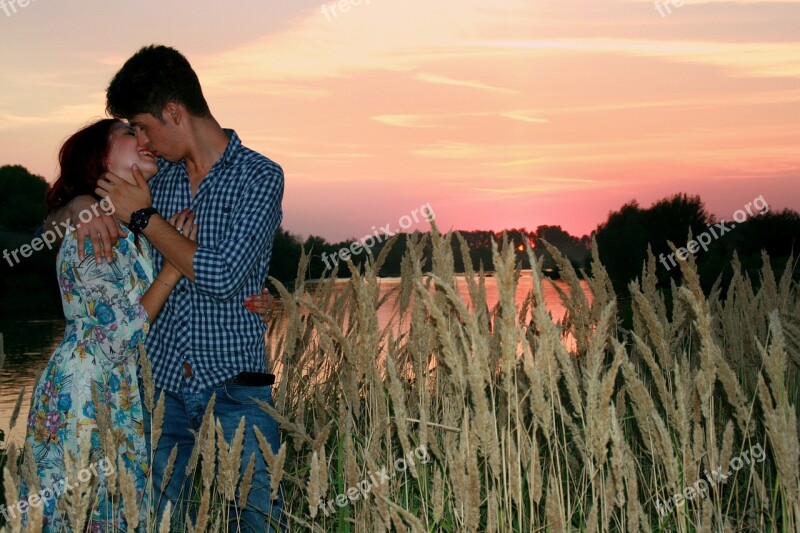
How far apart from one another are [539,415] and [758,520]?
147cm

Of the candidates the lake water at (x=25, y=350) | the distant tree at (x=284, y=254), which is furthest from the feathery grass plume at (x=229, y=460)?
the distant tree at (x=284, y=254)

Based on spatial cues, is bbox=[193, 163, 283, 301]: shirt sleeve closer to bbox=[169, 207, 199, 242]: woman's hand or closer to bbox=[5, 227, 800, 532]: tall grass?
bbox=[169, 207, 199, 242]: woman's hand

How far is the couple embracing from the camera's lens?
8.93ft

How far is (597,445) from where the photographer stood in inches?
74.9

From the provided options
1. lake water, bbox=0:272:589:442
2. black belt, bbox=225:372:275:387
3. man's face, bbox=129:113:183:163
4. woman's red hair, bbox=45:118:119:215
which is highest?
man's face, bbox=129:113:183:163

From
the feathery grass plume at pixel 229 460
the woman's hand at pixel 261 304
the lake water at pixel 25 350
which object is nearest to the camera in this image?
the feathery grass plume at pixel 229 460

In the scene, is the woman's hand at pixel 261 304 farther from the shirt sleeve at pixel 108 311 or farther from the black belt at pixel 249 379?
the shirt sleeve at pixel 108 311

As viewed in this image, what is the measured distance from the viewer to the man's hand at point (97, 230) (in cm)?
270

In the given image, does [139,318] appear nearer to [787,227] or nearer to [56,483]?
[56,483]

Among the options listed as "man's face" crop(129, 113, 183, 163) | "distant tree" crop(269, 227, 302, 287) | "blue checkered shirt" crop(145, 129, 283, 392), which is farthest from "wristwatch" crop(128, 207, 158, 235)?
"distant tree" crop(269, 227, 302, 287)

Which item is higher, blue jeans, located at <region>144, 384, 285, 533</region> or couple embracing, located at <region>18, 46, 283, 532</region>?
couple embracing, located at <region>18, 46, 283, 532</region>

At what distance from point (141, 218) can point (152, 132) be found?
43 centimetres

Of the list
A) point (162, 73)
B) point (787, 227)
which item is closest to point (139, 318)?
point (162, 73)

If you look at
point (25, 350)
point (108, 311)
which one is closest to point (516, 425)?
point (108, 311)
